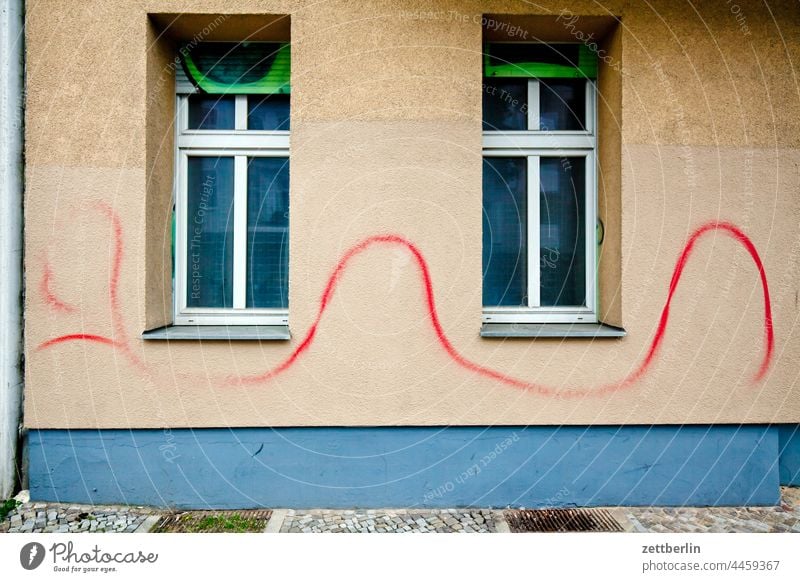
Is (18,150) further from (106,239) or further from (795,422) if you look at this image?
(795,422)

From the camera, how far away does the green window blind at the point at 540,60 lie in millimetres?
3732

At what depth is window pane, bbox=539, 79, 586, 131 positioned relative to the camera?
3787 millimetres

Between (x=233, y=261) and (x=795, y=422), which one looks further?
(x=233, y=261)

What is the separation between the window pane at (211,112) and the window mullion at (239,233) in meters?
0.29

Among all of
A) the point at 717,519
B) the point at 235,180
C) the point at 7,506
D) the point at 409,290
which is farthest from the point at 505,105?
the point at 7,506

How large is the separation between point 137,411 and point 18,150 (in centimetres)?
187

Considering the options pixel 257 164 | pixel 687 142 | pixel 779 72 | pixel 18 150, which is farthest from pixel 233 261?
pixel 779 72

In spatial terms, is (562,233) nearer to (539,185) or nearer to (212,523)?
(539,185)

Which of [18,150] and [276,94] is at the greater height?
[276,94]

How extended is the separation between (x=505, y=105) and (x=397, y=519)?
9.52 ft

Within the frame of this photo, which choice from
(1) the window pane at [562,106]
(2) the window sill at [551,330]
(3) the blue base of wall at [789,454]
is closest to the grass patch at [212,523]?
(2) the window sill at [551,330]

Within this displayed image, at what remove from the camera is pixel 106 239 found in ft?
11.2

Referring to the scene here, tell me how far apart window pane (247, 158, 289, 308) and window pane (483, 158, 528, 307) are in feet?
4.69

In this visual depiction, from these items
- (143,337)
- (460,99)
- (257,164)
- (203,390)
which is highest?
(460,99)
